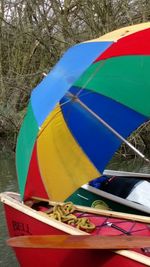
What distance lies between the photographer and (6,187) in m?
9.37

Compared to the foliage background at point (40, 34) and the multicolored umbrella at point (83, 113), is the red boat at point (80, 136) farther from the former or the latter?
the foliage background at point (40, 34)

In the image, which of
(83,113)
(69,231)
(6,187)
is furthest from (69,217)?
(6,187)

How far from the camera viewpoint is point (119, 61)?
4902 mm

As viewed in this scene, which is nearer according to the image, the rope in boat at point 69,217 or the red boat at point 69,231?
the red boat at point 69,231

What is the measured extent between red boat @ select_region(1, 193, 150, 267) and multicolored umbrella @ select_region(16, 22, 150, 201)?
283mm

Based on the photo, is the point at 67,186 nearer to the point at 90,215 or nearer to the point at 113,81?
the point at 90,215

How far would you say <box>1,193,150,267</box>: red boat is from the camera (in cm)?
390

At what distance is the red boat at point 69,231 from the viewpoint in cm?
390

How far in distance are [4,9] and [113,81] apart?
35.8 feet

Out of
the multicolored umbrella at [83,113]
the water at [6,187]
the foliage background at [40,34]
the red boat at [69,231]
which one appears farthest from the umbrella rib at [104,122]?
the foliage background at [40,34]

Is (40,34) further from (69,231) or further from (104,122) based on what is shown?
(69,231)

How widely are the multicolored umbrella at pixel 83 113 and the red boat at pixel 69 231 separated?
0.93 feet

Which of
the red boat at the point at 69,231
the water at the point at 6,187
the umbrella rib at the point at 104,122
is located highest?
the umbrella rib at the point at 104,122

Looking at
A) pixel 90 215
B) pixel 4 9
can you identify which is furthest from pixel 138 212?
pixel 4 9
